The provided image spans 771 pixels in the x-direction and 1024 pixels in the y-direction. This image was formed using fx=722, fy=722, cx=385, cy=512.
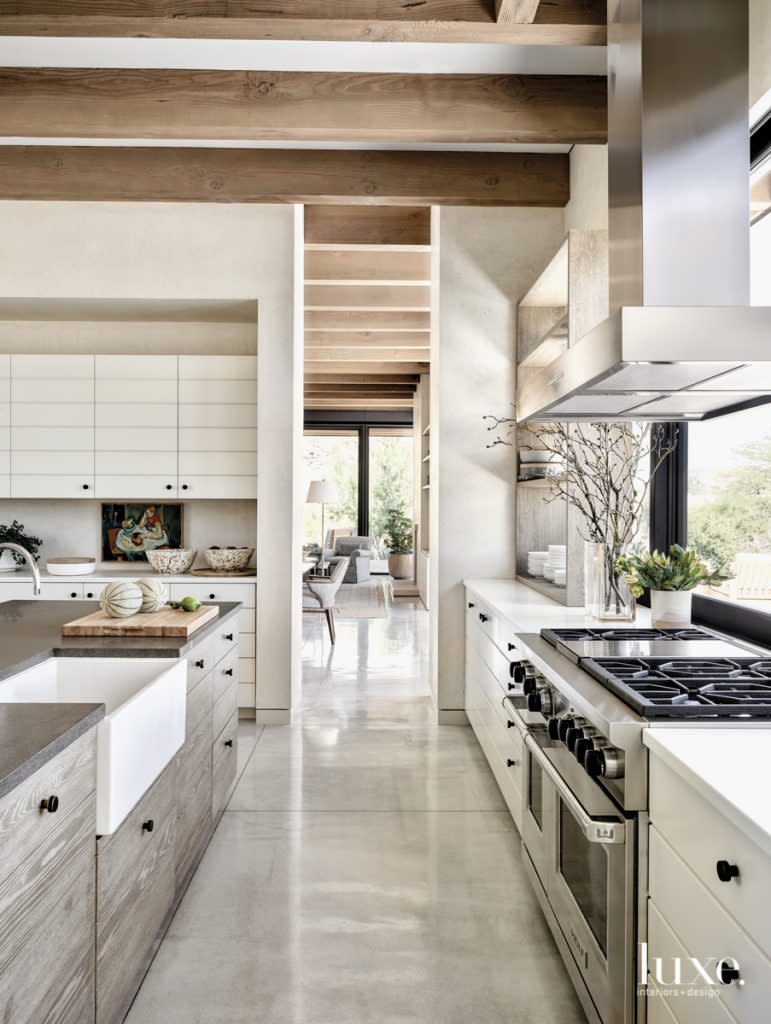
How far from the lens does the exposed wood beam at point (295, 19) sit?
258cm

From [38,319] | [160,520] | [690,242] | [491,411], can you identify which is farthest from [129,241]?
[690,242]

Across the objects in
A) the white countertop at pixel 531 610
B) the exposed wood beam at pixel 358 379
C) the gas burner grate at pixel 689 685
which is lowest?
the white countertop at pixel 531 610

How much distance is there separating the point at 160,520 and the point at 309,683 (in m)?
1.53

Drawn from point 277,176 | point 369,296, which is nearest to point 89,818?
point 277,176

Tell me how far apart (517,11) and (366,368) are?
6.63m

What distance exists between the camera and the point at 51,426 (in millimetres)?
4395

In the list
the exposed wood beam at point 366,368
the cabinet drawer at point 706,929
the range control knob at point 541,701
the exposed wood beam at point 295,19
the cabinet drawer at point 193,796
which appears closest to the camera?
the cabinet drawer at point 706,929

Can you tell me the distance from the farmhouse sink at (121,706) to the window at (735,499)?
6.28ft

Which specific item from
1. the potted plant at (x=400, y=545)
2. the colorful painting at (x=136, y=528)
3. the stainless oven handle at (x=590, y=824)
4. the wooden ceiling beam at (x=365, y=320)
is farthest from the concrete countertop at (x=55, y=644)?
the potted plant at (x=400, y=545)

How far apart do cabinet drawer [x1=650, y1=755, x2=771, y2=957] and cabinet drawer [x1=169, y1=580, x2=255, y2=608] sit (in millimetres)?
3155

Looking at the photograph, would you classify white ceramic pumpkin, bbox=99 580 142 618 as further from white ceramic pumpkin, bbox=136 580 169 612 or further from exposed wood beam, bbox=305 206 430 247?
exposed wood beam, bbox=305 206 430 247

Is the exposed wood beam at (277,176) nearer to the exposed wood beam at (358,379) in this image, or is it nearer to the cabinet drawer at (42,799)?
the cabinet drawer at (42,799)

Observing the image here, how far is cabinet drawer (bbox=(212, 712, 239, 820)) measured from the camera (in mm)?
2730

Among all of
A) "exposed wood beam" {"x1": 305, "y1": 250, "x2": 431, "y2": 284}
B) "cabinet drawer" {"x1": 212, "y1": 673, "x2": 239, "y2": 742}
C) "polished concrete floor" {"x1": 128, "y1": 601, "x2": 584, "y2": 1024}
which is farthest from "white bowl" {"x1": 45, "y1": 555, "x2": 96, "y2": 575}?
"exposed wood beam" {"x1": 305, "y1": 250, "x2": 431, "y2": 284}
